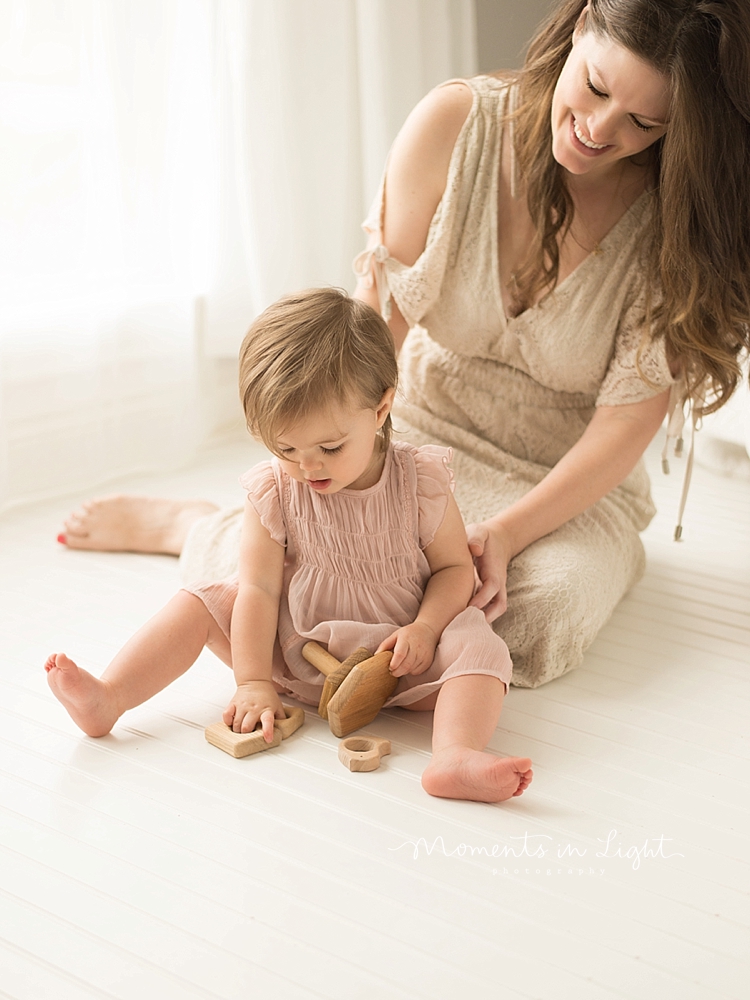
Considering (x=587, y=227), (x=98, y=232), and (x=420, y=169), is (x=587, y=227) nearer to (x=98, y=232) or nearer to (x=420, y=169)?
(x=420, y=169)

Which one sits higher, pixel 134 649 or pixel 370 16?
pixel 370 16

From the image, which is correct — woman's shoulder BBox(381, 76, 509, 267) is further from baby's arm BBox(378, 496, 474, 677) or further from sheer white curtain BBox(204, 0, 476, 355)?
sheer white curtain BBox(204, 0, 476, 355)

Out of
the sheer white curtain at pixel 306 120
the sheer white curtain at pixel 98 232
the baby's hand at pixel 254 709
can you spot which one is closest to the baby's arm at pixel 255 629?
the baby's hand at pixel 254 709

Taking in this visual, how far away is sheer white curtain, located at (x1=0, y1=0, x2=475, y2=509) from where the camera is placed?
6.27ft

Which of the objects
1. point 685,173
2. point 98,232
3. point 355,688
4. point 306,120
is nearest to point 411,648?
point 355,688

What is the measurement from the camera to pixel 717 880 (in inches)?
39.5

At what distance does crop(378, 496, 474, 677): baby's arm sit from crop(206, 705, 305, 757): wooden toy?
134 millimetres

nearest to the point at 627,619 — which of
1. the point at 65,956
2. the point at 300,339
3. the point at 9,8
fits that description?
the point at 300,339

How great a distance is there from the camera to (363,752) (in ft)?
3.88

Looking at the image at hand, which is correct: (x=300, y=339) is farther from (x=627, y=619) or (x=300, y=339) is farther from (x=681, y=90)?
(x=627, y=619)

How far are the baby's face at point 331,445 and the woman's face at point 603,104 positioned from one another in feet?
1.30

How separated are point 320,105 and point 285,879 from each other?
1.91 meters

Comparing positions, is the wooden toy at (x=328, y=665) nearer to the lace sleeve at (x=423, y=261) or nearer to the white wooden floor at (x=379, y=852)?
the white wooden floor at (x=379, y=852)

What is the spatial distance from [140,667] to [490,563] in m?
0.46
